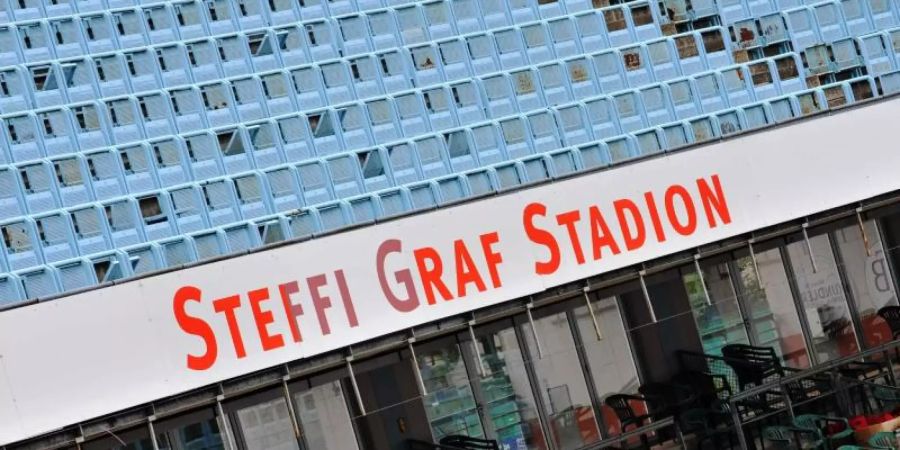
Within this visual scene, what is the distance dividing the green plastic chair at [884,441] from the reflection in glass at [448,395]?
10.1ft

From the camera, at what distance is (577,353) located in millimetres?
11867

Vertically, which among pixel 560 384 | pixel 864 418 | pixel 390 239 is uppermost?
pixel 390 239

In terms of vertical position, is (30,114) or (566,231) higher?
(30,114)

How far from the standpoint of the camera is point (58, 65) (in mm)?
12891

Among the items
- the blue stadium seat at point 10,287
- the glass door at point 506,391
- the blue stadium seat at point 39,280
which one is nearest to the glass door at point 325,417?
the glass door at point 506,391

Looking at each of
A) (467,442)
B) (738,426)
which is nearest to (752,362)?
(738,426)

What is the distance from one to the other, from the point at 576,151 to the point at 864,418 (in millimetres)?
4094

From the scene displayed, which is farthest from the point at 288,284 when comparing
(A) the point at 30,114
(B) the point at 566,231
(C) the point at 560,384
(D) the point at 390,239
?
(A) the point at 30,114

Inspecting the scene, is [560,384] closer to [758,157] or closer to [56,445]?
[758,157]

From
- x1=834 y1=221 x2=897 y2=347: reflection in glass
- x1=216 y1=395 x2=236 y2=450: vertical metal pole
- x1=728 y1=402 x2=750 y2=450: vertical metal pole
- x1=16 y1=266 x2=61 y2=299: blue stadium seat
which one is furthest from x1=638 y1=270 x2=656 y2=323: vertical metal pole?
x1=16 y1=266 x2=61 y2=299: blue stadium seat

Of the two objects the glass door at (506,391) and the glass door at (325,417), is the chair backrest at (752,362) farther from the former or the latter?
the glass door at (325,417)

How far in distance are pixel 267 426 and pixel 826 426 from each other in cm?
447

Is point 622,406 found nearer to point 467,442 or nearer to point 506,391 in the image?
point 506,391

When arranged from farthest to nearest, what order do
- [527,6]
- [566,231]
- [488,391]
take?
[527,6], [488,391], [566,231]
